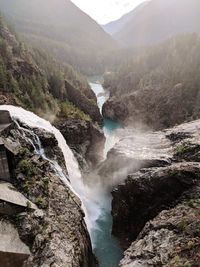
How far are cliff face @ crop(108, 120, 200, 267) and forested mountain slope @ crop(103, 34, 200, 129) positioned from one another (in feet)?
115

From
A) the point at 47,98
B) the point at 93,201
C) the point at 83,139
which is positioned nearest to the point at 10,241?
the point at 93,201

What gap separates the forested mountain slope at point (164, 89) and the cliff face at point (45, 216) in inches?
1976

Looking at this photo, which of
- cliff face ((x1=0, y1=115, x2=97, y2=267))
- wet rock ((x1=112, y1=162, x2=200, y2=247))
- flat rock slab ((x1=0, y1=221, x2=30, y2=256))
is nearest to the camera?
flat rock slab ((x1=0, y1=221, x2=30, y2=256))

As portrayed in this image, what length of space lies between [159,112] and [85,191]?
158 feet

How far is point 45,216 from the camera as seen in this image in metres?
23.0

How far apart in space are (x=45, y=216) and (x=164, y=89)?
71.3 metres

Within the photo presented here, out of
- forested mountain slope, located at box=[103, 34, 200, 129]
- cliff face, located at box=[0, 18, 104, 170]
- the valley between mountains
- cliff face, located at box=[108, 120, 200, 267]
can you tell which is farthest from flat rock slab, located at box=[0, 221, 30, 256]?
forested mountain slope, located at box=[103, 34, 200, 129]

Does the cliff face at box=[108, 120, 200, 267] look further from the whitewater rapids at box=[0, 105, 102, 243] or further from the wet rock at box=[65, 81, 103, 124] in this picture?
the wet rock at box=[65, 81, 103, 124]

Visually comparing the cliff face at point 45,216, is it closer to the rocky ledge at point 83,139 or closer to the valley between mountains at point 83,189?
the valley between mountains at point 83,189

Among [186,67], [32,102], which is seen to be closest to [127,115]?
[186,67]

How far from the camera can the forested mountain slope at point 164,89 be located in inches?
3120

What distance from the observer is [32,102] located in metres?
49.4

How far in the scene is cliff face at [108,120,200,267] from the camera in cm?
2095

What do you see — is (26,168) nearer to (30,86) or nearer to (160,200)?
(160,200)
